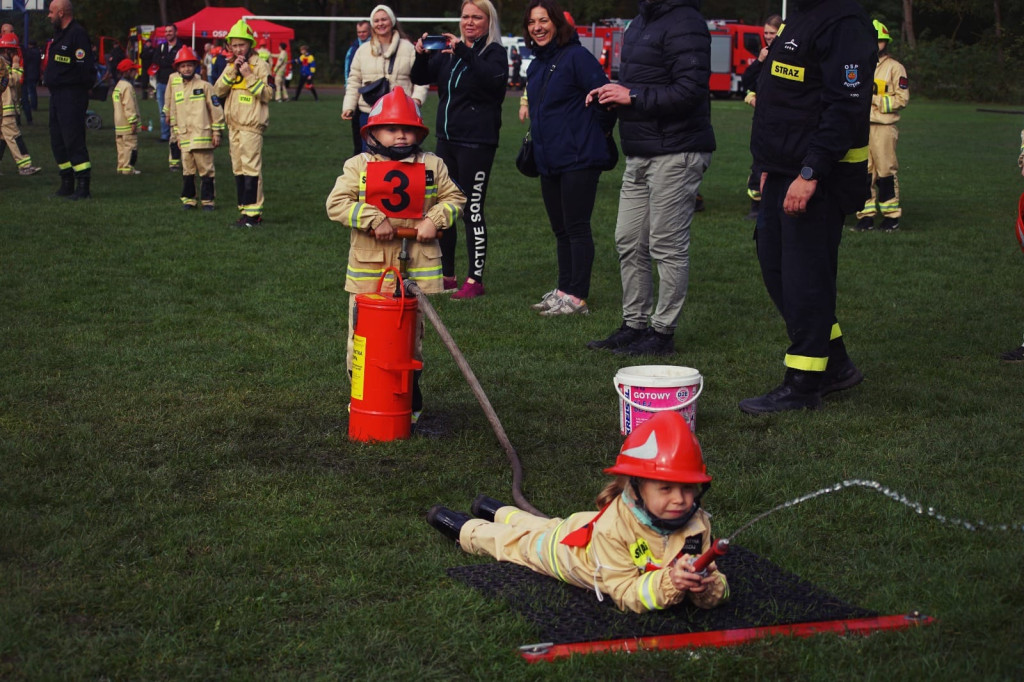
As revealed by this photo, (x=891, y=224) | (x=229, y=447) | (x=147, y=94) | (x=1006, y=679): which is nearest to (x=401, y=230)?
(x=229, y=447)

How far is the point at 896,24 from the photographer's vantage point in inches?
2406

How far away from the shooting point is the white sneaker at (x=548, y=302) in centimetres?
897

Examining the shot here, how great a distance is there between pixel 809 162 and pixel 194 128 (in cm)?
959

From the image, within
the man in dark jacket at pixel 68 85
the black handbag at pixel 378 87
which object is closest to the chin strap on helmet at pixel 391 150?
the black handbag at pixel 378 87

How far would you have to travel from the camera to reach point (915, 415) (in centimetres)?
630

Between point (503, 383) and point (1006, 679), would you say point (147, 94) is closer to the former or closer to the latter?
point (503, 383)

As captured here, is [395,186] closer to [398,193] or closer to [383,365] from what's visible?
[398,193]

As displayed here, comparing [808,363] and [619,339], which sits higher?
[808,363]

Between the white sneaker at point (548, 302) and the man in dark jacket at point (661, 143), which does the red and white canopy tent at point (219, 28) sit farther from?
the man in dark jacket at point (661, 143)

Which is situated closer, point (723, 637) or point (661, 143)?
point (723, 637)

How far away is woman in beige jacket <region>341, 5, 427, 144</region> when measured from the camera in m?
11.4

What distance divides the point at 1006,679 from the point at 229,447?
11.6 ft

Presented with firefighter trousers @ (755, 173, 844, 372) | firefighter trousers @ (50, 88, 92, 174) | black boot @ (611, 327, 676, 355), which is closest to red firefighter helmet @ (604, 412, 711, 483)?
firefighter trousers @ (755, 173, 844, 372)

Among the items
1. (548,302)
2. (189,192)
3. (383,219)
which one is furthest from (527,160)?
(189,192)
